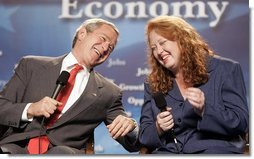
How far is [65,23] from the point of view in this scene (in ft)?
8.93

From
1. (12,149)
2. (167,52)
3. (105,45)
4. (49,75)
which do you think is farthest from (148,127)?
(12,149)

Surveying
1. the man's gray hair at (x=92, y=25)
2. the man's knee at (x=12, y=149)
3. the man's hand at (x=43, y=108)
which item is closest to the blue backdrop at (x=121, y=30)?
the man's gray hair at (x=92, y=25)

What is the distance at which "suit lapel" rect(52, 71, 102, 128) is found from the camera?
2.61 m

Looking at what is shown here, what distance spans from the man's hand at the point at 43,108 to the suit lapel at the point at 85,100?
78 mm

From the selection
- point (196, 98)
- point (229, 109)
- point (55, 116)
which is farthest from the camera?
point (55, 116)

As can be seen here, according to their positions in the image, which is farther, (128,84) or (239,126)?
(128,84)

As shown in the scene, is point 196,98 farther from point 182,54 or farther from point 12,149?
point 12,149

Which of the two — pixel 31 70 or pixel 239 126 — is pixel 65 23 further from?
pixel 239 126

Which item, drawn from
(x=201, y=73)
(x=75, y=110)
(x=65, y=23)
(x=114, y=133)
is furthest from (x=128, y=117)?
(x=65, y=23)

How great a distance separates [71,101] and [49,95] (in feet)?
0.41

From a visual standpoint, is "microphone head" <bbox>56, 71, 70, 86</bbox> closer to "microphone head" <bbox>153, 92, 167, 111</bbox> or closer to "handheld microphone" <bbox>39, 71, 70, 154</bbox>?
"handheld microphone" <bbox>39, 71, 70, 154</bbox>

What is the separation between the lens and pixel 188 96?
2381 mm

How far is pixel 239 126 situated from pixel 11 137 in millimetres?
1230

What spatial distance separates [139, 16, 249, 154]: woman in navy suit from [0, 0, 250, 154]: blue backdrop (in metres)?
0.06
